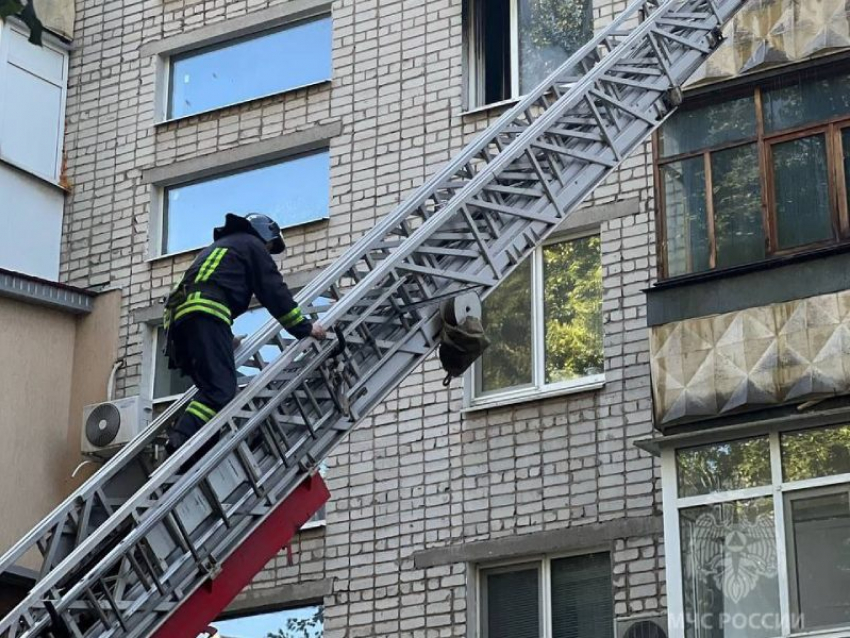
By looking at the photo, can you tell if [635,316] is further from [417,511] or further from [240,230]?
[240,230]

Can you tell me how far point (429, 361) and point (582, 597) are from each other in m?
2.69

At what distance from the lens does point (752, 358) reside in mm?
13758

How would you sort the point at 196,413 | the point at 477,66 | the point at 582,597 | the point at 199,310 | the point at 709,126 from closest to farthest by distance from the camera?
1. the point at 196,413
2. the point at 199,310
3. the point at 709,126
4. the point at 582,597
5. the point at 477,66

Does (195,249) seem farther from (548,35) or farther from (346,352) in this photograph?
(346,352)

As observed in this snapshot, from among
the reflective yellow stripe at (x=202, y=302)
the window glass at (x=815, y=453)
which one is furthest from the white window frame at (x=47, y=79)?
the reflective yellow stripe at (x=202, y=302)

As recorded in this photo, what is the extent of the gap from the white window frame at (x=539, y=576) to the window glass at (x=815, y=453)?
2.27 meters

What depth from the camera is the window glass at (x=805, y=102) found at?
14.5 meters

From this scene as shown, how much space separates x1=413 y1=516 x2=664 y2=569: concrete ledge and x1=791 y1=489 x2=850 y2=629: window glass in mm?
1890

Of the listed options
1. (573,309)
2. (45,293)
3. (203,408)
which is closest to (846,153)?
(573,309)

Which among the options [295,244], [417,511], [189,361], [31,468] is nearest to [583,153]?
[189,361]

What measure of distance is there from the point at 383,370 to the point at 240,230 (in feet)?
3.93

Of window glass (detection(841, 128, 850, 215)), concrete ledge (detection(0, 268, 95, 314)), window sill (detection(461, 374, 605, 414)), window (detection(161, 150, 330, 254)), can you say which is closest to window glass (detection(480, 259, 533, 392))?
window sill (detection(461, 374, 605, 414))

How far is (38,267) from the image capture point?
19422 mm

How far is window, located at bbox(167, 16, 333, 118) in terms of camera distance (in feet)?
63.1
